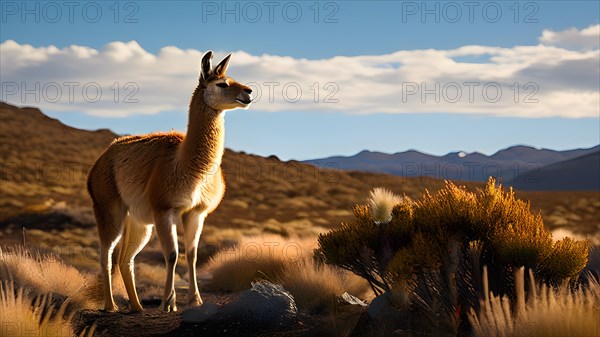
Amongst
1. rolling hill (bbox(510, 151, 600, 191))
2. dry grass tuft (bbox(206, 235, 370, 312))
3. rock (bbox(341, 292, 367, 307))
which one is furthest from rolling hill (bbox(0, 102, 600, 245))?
rolling hill (bbox(510, 151, 600, 191))

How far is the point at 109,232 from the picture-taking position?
9758 mm

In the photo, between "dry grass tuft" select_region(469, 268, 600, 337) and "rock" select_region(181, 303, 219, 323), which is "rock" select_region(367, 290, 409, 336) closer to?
"dry grass tuft" select_region(469, 268, 600, 337)

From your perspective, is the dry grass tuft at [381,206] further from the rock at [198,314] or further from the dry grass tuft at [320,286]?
the rock at [198,314]

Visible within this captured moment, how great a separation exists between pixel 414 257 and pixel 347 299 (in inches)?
97.4

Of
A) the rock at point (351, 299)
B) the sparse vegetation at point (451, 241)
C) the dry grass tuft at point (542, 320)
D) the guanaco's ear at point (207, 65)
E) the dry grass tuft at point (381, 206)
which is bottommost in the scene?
the rock at point (351, 299)

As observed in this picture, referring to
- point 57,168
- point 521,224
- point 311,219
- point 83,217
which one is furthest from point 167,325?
point 57,168

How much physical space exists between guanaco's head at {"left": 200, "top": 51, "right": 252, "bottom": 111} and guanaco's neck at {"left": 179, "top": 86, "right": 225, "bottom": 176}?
122mm

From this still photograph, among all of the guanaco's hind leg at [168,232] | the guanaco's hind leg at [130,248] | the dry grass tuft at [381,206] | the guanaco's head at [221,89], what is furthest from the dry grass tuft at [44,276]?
the dry grass tuft at [381,206]

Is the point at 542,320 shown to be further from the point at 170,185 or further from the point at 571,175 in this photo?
the point at 571,175

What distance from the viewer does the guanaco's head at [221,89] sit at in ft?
29.5

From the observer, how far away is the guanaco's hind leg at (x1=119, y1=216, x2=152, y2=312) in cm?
993

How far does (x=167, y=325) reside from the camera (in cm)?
863

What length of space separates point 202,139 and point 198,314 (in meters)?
2.29

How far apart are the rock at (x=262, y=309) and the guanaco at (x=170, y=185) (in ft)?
3.15
